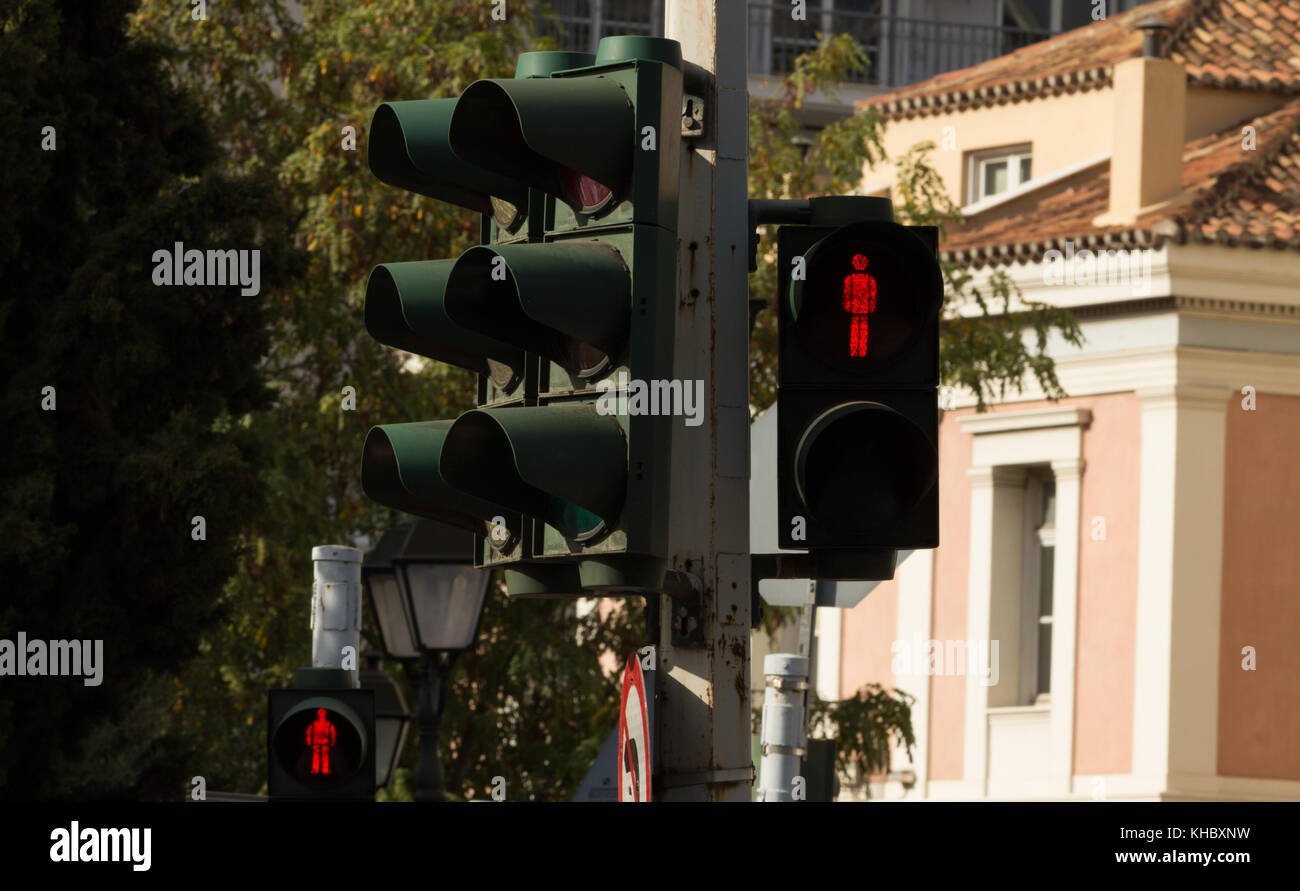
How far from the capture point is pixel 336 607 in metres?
11.0

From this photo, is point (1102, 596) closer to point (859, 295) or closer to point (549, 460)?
point (859, 295)

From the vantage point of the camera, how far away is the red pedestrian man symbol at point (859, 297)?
6.43m

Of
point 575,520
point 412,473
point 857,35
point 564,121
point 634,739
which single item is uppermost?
point 857,35

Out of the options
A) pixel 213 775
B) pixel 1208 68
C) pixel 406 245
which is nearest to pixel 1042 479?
pixel 1208 68

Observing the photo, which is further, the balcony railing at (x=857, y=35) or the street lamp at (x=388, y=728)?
the balcony railing at (x=857, y=35)

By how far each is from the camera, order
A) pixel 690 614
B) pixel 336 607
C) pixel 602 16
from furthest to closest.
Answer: pixel 602 16
pixel 336 607
pixel 690 614

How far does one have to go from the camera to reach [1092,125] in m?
32.2

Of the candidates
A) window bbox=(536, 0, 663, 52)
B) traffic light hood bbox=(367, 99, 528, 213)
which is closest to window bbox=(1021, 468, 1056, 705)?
window bbox=(536, 0, 663, 52)

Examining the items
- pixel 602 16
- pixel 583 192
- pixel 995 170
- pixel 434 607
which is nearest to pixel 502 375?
pixel 583 192

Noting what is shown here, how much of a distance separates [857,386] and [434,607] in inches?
247

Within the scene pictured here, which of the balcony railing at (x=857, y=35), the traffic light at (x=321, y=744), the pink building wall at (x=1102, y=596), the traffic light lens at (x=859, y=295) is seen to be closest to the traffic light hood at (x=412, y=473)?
the traffic light lens at (x=859, y=295)

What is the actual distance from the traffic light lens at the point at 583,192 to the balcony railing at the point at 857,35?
34.3m

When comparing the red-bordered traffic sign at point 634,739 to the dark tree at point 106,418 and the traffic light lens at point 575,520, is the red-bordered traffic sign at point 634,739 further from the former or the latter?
the dark tree at point 106,418
